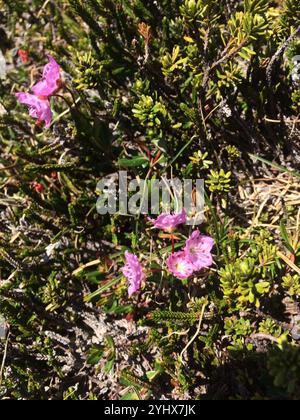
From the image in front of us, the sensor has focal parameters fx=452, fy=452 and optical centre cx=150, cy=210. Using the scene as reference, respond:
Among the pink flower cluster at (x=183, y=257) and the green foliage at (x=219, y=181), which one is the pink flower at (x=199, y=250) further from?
the green foliage at (x=219, y=181)

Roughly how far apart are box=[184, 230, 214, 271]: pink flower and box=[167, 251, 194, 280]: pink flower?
0.08 feet

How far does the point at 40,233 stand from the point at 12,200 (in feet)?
0.95

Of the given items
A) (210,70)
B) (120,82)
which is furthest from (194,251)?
(120,82)

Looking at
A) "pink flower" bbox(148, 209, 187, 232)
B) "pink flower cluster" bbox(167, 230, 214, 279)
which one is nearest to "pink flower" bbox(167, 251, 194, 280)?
"pink flower cluster" bbox(167, 230, 214, 279)

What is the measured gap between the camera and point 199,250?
93.7 inches

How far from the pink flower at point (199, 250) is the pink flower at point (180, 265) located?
0.03m

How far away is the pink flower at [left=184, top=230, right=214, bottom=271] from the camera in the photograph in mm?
2322

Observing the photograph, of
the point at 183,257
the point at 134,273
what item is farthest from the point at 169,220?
the point at 134,273

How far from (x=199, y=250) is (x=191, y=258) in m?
0.08

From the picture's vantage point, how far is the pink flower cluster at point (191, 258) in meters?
2.32

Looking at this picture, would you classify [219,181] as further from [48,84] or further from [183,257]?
[48,84]

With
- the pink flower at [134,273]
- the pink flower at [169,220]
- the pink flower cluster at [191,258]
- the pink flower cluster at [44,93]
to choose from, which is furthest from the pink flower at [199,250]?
the pink flower cluster at [44,93]

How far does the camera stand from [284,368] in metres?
1.90

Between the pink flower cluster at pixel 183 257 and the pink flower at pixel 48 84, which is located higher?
the pink flower at pixel 48 84
